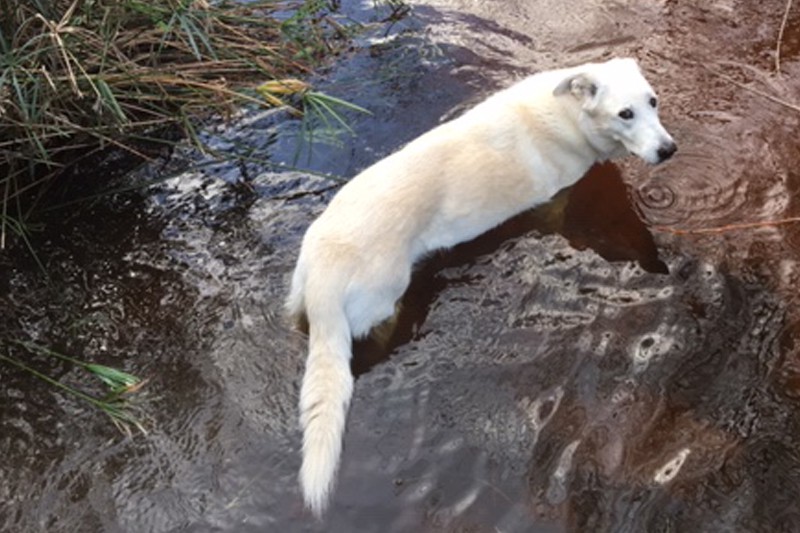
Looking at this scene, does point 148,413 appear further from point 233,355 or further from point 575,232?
point 575,232

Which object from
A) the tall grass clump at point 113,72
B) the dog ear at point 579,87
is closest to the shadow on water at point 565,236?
the dog ear at point 579,87

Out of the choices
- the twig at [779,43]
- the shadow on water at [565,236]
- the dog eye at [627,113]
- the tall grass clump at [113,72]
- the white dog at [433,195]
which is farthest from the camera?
the twig at [779,43]

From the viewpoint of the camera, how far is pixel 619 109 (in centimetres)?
376

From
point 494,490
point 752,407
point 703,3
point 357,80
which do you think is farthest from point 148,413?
point 703,3

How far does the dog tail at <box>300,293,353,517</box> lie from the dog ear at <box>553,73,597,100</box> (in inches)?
59.6

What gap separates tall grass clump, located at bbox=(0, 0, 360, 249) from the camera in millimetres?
3621

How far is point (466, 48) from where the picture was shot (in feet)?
16.7

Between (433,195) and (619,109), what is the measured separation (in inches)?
35.4

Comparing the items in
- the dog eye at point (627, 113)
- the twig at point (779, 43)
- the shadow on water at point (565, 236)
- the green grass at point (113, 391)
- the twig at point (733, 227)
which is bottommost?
the green grass at point (113, 391)

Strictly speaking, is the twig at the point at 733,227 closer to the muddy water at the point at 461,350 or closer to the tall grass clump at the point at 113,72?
the muddy water at the point at 461,350

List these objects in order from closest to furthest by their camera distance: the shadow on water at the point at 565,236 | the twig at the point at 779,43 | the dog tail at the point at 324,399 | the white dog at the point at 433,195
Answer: the dog tail at the point at 324,399 → the white dog at the point at 433,195 → the shadow on water at the point at 565,236 → the twig at the point at 779,43

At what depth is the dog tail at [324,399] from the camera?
9.00 feet

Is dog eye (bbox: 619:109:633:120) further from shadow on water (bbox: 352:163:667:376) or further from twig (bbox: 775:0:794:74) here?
twig (bbox: 775:0:794:74)

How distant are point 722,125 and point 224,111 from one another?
2420 millimetres
